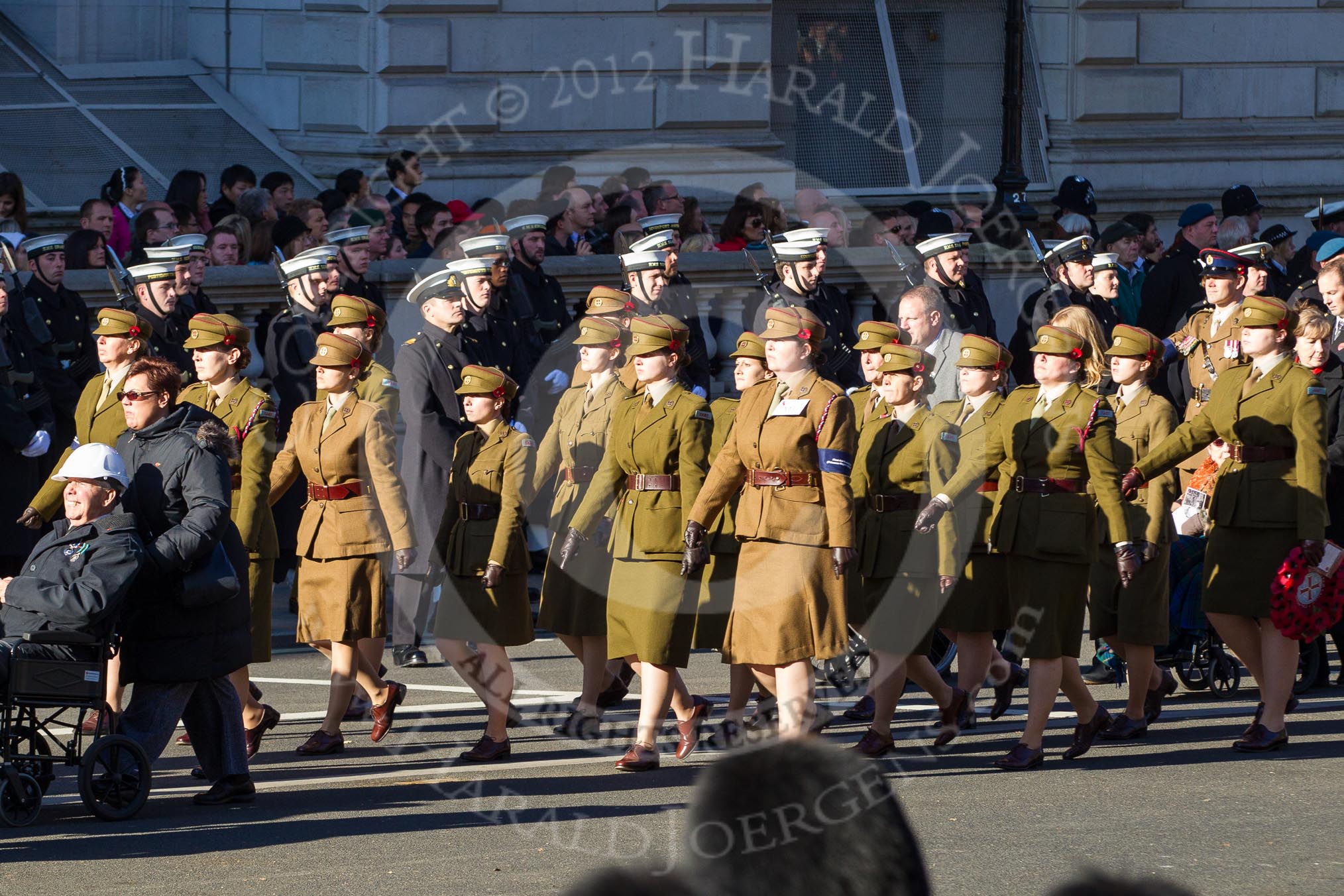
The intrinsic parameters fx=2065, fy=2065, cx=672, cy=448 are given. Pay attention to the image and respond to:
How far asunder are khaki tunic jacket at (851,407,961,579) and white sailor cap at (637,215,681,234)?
4.02 meters

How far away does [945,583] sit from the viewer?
27.2ft

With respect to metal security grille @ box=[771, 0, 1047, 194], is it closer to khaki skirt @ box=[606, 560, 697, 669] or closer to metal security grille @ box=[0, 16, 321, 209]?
metal security grille @ box=[0, 16, 321, 209]

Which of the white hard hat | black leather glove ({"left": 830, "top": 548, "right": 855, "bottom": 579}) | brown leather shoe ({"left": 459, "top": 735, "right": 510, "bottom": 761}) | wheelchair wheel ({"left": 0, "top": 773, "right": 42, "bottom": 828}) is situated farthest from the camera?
brown leather shoe ({"left": 459, "top": 735, "right": 510, "bottom": 761})

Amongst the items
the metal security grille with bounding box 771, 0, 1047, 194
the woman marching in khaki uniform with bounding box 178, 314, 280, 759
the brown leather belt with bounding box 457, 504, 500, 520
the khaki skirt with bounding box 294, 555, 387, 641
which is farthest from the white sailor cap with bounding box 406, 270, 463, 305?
the metal security grille with bounding box 771, 0, 1047, 194

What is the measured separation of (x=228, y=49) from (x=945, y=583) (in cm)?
1189

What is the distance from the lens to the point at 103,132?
56.5ft

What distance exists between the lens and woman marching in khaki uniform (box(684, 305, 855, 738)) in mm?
7664

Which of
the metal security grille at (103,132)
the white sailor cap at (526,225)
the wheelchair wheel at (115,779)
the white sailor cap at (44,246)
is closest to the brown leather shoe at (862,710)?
the wheelchair wheel at (115,779)

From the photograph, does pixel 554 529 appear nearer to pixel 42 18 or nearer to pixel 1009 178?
pixel 1009 178

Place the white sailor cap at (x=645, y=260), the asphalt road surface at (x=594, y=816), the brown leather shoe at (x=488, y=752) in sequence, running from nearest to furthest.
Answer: the asphalt road surface at (x=594, y=816) < the brown leather shoe at (x=488, y=752) < the white sailor cap at (x=645, y=260)

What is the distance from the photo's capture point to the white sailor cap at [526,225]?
13117 millimetres

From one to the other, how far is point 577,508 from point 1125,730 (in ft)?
8.18

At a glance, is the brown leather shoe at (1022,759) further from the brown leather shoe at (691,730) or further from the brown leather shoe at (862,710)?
the brown leather shoe at (862,710)

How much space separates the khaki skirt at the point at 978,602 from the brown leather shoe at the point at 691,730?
107cm
